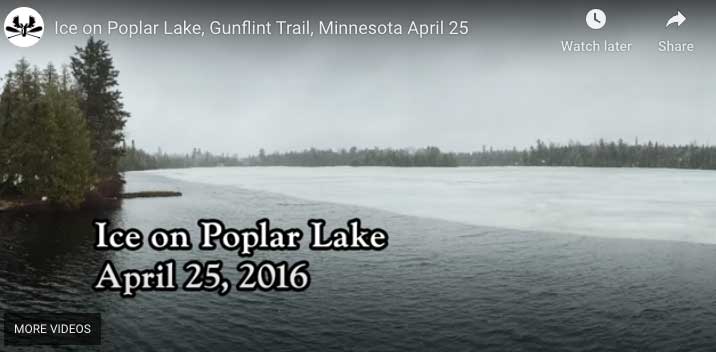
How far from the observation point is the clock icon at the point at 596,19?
24691 mm

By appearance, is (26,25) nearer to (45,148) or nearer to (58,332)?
(58,332)

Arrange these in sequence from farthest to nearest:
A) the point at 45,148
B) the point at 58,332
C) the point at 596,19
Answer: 1. the point at 45,148
2. the point at 596,19
3. the point at 58,332

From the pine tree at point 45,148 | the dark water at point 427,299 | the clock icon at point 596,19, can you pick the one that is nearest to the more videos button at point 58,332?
the dark water at point 427,299

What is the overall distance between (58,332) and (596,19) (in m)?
27.3

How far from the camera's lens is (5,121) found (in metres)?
58.2

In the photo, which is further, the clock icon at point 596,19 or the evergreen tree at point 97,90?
the evergreen tree at point 97,90

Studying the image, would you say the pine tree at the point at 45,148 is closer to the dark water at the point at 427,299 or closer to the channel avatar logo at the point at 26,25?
the dark water at the point at 427,299

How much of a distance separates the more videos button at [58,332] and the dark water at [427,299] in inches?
19.6

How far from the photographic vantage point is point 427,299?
18.3m

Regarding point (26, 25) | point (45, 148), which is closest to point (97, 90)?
point (45, 148)

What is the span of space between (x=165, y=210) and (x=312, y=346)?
4125 cm

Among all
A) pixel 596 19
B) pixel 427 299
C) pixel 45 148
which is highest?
pixel 596 19

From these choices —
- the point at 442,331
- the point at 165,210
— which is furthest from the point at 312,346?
the point at 165,210

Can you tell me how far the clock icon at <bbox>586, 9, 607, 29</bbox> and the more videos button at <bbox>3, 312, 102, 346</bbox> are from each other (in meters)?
25.8
